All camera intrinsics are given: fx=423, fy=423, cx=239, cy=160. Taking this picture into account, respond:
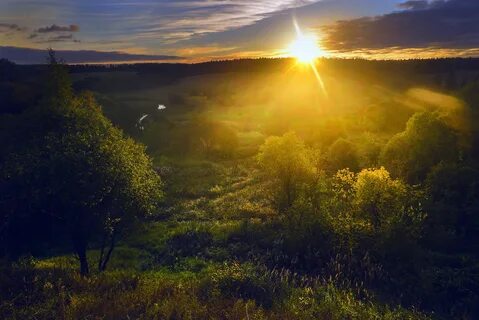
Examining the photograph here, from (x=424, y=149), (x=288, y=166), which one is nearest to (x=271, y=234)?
(x=288, y=166)

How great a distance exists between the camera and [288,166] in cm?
4953

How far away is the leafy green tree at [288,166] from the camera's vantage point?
4944 centimetres

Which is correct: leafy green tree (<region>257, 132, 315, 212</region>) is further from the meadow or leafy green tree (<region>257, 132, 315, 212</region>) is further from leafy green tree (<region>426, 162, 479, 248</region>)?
leafy green tree (<region>426, 162, 479, 248</region>)

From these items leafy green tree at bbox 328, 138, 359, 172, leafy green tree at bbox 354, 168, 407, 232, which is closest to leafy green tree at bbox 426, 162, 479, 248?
leafy green tree at bbox 354, 168, 407, 232

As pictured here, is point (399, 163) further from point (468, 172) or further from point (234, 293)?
point (234, 293)

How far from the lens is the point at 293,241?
36.4 metres

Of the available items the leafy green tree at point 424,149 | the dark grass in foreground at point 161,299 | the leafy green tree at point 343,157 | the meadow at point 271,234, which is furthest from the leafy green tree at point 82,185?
the leafy green tree at point 343,157

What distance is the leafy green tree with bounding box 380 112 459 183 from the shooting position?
177ft

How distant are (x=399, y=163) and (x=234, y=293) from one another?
4082 cm

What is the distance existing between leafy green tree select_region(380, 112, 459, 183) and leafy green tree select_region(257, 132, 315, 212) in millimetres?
13628

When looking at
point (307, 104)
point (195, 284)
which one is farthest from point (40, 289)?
point (307, 104)

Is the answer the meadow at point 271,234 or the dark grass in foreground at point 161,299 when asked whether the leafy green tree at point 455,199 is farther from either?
the dark grass in foreground at point 161,299

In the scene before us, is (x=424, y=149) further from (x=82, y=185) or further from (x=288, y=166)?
(x=82, y=185)

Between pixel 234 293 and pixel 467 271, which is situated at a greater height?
pixel 234 293
